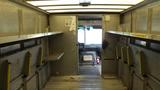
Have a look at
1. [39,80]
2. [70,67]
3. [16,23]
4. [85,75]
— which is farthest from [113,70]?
[16,23]

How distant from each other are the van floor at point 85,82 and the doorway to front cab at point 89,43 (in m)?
1.00

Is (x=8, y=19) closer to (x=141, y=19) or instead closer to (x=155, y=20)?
(x=155, y=20)

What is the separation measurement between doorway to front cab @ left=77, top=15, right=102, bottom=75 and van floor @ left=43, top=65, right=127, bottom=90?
1.00m

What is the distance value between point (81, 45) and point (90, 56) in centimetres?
99

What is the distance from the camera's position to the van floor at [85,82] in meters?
5.60

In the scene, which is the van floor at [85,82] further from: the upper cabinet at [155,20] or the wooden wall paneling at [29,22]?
the upper cabinet at [155,20]

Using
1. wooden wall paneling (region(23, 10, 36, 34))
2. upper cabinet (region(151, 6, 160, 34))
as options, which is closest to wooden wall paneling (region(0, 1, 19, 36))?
wooden wall paneling (region(23, 10, 36, 34))

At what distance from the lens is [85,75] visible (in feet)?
23.0

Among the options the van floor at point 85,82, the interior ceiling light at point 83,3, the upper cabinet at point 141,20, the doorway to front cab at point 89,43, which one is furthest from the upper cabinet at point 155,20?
the doorway to front cab at point 89,43

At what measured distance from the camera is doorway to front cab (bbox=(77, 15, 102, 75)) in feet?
29.1

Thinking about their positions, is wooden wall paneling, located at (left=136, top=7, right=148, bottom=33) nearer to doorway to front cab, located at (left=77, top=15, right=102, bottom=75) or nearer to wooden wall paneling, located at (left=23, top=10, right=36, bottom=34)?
wooden wall paneling, located at (left=23, top=10, right=36, bottom=34)

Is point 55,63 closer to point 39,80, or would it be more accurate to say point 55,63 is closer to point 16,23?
point 39,80

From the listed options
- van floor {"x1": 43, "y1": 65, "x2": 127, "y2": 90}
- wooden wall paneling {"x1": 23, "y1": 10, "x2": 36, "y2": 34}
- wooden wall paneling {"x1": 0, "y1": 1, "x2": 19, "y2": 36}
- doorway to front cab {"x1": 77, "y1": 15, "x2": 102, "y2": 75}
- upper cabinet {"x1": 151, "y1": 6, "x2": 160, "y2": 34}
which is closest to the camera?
wooden wall paneling {"x1": 0, "y1": 1, "x2": 19, "y2": 36}

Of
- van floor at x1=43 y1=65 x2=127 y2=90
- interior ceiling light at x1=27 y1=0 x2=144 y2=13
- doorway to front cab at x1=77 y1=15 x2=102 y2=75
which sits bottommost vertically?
van floor at x1=43 y1=65 x2=127 y2=90
